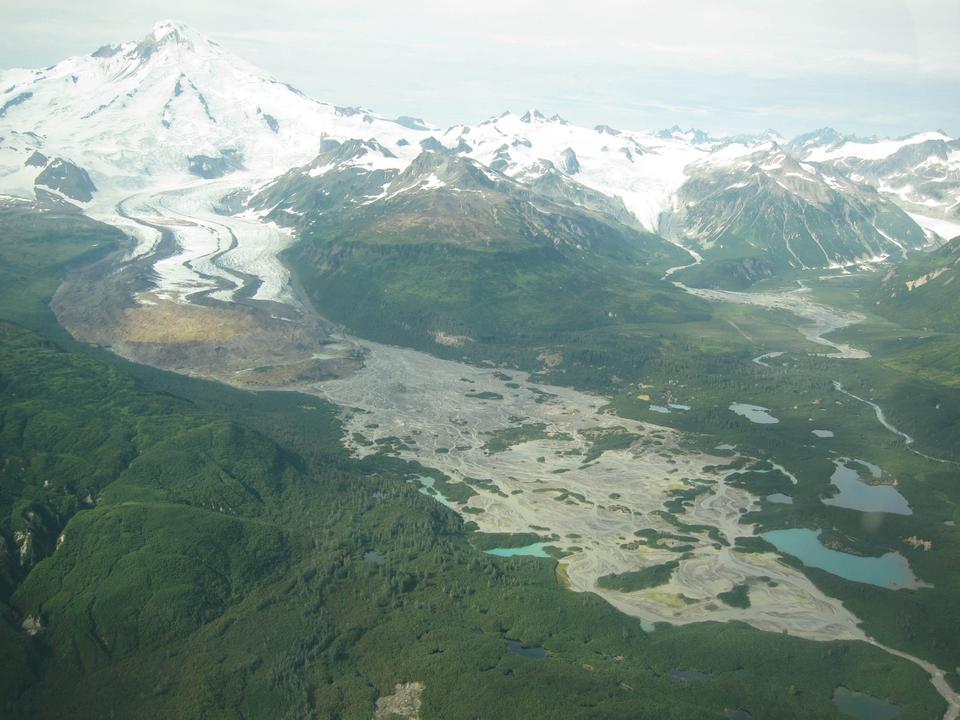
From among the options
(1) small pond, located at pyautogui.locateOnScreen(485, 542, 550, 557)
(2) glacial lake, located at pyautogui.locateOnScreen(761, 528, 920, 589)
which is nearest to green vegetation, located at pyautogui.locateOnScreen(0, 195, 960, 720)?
(2) glacial lake, located at pyautogui.locateOnScreen(761, 528, 920, 589)

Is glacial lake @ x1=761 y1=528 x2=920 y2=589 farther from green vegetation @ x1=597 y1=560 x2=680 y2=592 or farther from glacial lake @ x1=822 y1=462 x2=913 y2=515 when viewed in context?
green vegetation @ x1=597 y1=560 x2=680 y2=592

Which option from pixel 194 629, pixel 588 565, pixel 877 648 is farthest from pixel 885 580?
pixel 194 629

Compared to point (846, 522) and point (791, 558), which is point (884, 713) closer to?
point (791, 558)

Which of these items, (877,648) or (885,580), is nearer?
(877,648)

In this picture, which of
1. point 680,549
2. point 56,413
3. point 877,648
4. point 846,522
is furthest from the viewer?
point 56,413

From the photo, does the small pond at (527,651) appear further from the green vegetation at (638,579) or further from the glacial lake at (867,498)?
the glacial lake at (867,498)

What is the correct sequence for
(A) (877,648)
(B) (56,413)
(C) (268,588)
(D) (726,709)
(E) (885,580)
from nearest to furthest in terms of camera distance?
(D) (726,709) → (A) (877,648) → (C) (268,588) → (E) (885,580) → (B) (56,413)
